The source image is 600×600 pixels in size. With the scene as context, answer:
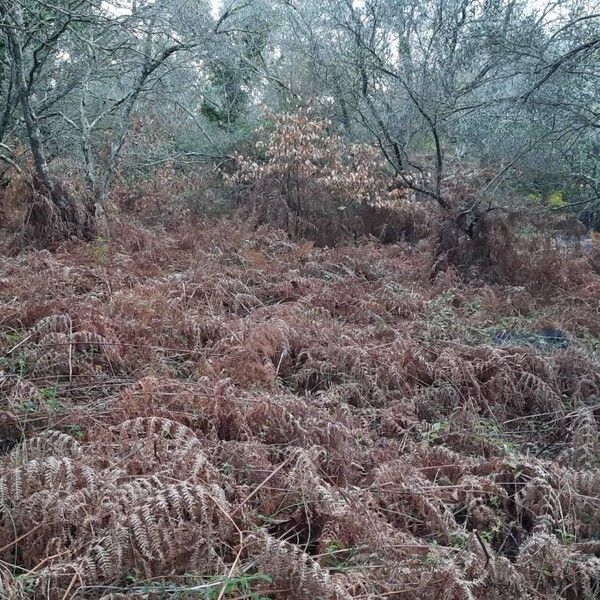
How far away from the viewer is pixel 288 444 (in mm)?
3252

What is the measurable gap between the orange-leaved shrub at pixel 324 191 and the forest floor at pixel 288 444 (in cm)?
423

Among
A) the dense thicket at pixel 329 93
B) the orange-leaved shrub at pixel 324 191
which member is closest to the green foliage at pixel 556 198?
the dense thicket at pixel 329 93

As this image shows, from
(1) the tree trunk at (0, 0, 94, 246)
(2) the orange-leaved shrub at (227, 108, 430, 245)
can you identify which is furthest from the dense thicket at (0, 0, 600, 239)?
(2) the orange-leaved shrub at (227, 108, 430, 245)

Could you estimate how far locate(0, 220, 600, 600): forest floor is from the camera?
225 centimetres

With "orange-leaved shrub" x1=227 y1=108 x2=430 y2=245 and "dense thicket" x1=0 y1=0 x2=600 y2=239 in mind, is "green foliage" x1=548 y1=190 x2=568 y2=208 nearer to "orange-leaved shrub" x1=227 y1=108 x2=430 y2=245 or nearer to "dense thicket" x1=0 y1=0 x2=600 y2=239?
"dense thicket" x1=0 y1=0 x2=600 y2=239

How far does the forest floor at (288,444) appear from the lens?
88.4 inches

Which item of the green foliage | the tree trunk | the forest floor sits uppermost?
the green foliage

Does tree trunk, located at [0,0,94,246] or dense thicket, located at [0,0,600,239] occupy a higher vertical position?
dense thicket, located at [0,0,600,239]

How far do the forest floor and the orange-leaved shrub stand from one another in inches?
167

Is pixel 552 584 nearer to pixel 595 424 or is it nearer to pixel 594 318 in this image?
pixel 595 424

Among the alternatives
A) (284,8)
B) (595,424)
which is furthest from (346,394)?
(284,8)

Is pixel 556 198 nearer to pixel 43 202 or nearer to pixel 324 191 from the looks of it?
pixel 324 191

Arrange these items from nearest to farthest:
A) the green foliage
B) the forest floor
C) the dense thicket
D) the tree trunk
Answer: the forest floor
the dense thicket
the tree trunk
the green foliage

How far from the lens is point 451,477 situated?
3.22 m
